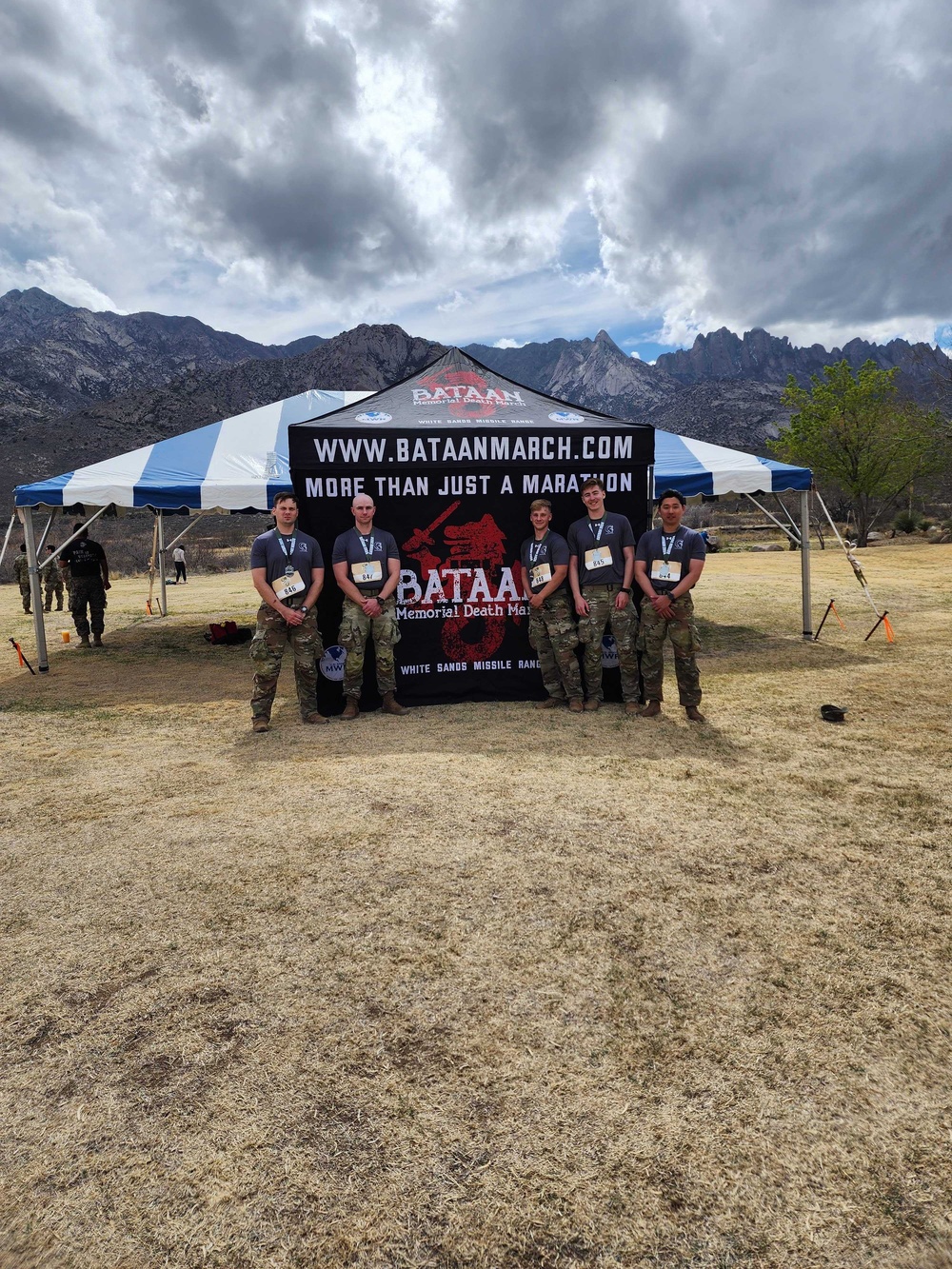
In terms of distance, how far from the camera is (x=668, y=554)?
232 inches

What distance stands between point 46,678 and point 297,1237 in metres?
8.64

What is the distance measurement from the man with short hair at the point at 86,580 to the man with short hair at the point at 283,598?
6147mm

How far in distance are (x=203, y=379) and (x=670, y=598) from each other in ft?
328

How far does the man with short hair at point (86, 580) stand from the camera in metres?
10.6

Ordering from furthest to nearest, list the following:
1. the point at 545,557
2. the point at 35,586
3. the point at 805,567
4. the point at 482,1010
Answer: the point at 805,567 → the point at 35,586 → the point at 545,557 → the point at 482,1010

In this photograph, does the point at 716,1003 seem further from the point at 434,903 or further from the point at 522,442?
the point at 522,442

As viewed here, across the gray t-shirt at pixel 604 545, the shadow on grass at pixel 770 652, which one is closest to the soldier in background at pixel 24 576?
the gray t-shirt at pixel 604 545

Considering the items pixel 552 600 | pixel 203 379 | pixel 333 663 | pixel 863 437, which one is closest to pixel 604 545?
pixel 552 600

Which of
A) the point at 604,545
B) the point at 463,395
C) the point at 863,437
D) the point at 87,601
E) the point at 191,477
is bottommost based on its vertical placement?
the point at 87,601

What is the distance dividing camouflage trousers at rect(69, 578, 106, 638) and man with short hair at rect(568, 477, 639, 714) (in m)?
8.16

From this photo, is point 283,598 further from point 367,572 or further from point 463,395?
point 463,395

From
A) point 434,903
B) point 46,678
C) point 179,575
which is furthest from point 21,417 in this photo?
point 434,903

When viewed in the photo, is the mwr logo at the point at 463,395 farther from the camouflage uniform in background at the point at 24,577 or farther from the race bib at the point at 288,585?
the camouflage uniform in background at the point at 24,577

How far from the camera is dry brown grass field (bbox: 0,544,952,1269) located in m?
1.67
